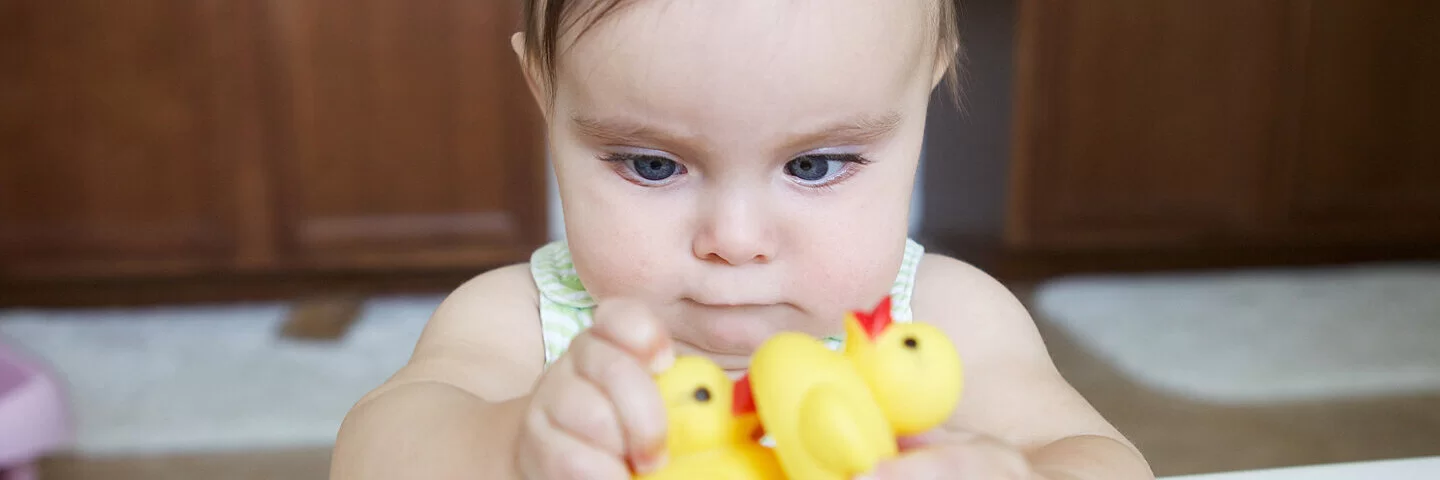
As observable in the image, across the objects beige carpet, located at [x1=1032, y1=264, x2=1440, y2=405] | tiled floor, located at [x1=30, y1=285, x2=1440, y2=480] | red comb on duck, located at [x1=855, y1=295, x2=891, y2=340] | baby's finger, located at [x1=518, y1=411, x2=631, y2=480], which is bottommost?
beige carpet, located at [x1=1032, y1=264, x2=1440, y2=405]

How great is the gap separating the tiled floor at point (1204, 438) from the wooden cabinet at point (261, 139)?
84cm

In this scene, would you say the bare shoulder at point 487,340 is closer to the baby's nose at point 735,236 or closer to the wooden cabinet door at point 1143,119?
the baby's nose at point 735,236

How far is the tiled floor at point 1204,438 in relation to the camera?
1.45 metres

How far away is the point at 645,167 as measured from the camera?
540mm

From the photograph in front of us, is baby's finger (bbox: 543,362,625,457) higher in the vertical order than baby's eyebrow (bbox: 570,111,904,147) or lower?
lower

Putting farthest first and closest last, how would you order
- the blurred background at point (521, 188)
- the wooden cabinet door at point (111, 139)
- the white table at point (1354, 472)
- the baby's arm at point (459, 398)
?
the wooden cabinet door at point (111, 139) < the blurred background at point (521, 188) < the white table at point (1354, 472) < the baby's arm at point (459, 398)

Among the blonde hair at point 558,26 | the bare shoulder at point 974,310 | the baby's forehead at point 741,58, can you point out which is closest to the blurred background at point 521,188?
the bare shoulder at point 974,310

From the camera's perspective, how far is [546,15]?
0.56 meters

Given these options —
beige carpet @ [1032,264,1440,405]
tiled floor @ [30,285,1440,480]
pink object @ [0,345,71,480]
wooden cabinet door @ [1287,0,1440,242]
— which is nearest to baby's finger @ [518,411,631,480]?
pink object @ [0,345,71,480]

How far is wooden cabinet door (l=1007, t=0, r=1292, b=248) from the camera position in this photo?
90.7 inches

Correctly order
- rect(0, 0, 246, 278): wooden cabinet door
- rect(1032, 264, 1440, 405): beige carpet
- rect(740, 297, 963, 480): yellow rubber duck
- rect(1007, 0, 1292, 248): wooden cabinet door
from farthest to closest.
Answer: rect(1007, 0, 1292, 248): wooden cabinet door
rect(0, 0, 246, 278): wooden cabinet door
rect(1032, 264, 1440, 405): beige carpet
rect(740, 297, 963, 480): yellow rubber duck

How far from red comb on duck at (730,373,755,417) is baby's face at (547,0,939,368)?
0.40ft

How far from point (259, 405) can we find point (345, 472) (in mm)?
1234

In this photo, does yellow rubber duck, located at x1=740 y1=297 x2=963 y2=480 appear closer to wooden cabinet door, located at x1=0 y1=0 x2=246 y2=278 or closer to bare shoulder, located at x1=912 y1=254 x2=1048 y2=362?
bare shoulder, located at x1=912 y1=254 x2=1048 y2=362
